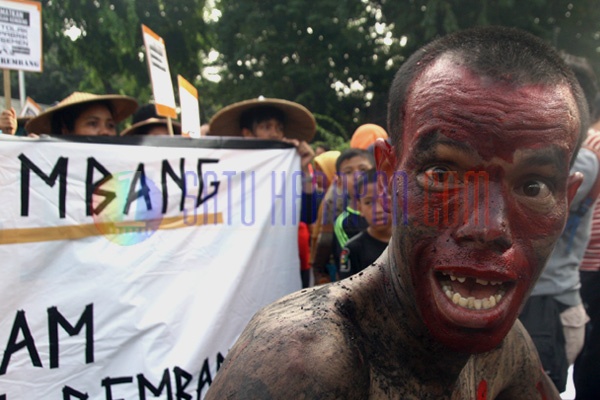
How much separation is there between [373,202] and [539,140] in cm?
239

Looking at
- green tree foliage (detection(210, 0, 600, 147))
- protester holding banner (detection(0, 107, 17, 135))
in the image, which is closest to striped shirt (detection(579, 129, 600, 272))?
protester holding banner (detection(0, 107, 17, 135))

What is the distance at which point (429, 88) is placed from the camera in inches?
50.4

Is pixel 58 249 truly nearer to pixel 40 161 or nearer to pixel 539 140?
pixel 40 161

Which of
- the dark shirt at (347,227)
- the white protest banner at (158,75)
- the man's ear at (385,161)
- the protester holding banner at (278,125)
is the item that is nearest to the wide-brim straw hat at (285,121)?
the protester holding banner at (278,125)

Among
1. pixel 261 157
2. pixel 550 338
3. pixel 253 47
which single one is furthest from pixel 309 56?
pixel 550 338

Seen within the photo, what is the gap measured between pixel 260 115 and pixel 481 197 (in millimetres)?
3517

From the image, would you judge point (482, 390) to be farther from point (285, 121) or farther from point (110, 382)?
point (285, 121)

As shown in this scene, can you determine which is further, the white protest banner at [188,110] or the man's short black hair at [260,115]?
the man's short black hair at [260,115]

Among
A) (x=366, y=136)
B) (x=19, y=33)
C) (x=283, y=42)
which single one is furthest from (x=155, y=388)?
(x=283, y=42)

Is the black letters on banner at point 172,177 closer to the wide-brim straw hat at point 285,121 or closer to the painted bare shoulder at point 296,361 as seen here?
the wide-brim straw hat at point 285,121

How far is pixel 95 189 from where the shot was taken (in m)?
3.22

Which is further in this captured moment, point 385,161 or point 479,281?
point 385,161

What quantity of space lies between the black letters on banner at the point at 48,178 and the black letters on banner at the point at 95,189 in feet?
0.41

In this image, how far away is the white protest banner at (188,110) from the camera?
4102 millimetres
